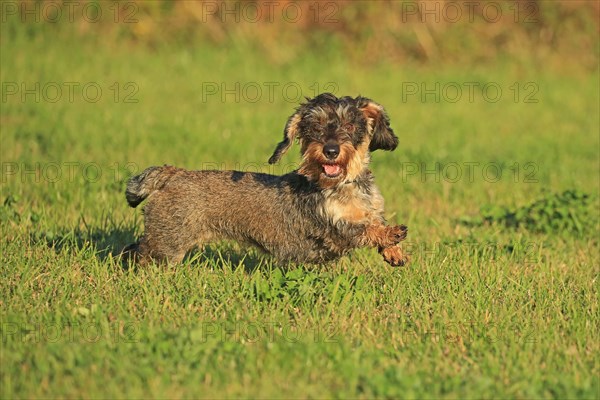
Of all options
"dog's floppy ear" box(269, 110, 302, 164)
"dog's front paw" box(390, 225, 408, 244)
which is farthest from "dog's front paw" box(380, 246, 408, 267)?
"dog's floppy ear" box(269, 110, 302, 164)

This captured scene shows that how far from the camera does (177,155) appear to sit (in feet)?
36.7

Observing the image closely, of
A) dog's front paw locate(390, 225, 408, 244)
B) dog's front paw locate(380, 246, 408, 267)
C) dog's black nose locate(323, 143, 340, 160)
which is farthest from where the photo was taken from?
dog's front paw locate(380, 246, 408, 267)

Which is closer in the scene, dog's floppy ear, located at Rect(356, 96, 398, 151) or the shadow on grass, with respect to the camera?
dog's floppy ear, located at Rect(356, 96, 398, 151)

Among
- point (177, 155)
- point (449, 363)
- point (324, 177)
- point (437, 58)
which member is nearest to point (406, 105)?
point (437, 58)

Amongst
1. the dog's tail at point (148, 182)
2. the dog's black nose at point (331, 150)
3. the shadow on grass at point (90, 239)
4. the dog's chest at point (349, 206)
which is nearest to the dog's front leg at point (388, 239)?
the dog's chest at point (349, 206)

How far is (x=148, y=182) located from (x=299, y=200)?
114cm

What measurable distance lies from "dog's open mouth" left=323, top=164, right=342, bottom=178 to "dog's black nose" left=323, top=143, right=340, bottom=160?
3.3 inches

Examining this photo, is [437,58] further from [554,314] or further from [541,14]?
[554,314]

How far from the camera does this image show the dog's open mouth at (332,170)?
6.25 m

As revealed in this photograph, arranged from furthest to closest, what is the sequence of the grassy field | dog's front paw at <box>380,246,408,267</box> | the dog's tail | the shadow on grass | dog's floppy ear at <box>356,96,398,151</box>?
the shadow on grass
the dog's tail
dog's floppy ear at <box>356,96,398,151</box>
dog's front paw at <box>380,246,408,267</box>
the grassy field

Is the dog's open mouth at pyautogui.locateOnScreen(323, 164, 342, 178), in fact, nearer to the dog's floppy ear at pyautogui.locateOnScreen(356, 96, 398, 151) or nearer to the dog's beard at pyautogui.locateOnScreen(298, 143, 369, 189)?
the dog's beard at pyautogui.locateOnScreen(298, 143, 369, 189)

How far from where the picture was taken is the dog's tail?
6.99m

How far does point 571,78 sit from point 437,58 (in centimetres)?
243

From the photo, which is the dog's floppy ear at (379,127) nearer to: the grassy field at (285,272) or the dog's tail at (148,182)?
the grassy field at (285,272)
